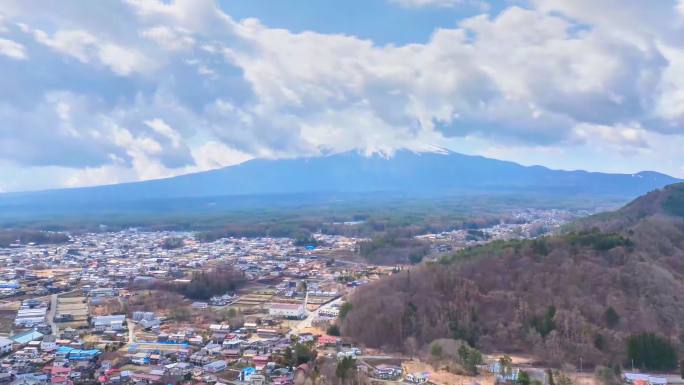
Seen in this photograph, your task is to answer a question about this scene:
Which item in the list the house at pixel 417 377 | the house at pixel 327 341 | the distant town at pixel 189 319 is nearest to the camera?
the house at pixel 417 377

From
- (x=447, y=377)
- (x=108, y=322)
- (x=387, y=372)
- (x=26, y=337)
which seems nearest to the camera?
(x=447, y=377)

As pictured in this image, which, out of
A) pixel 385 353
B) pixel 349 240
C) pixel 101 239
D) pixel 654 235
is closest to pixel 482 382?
pixel 385 353

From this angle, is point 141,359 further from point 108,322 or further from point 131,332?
point 108,322

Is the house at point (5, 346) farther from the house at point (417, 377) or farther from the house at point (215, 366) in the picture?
the house at point (417, 377)

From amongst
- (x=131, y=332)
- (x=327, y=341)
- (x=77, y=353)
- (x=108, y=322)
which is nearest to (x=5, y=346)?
(x=77, y=353)

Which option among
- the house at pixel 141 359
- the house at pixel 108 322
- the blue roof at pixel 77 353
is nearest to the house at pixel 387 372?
the house at pixel 141 359

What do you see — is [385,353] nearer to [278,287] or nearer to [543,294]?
[543,294]

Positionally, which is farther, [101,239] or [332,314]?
[101,239]

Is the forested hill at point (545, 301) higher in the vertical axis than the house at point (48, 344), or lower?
higher

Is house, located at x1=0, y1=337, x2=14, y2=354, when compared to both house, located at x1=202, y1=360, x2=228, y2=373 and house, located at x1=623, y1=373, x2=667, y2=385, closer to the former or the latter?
house, located at x1=202, y1=360, x2=228, y2=373
